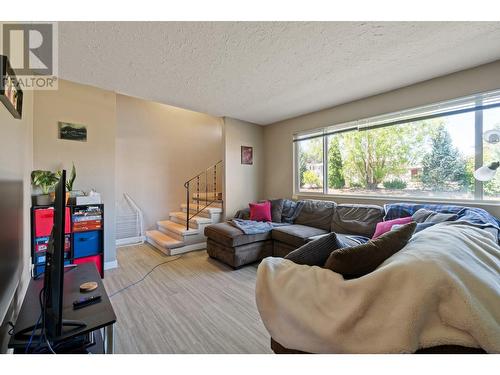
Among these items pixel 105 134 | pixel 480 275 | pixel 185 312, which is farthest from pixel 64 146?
pixel 480 275

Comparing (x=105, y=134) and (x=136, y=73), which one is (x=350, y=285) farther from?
(x=105, y=134)

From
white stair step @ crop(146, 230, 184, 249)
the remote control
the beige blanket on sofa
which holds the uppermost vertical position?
the beige blanket on sofa

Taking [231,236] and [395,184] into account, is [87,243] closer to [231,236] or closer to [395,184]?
[231,236]

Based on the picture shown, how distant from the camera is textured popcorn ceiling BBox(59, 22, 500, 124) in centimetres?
171

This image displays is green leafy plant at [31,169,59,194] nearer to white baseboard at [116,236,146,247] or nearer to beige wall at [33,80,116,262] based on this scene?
beige wall at [33,80,116,262]

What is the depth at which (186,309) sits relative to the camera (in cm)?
207

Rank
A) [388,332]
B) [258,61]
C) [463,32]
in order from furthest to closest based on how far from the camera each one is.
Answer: [258,61] < [463,32] < [388,332]

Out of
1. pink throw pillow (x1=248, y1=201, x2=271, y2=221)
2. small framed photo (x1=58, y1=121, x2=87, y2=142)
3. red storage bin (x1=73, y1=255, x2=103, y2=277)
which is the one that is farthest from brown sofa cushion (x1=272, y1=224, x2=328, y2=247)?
small framed photo (x1=58, y1=121, x2=87, y2=142)

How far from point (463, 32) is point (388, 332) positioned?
7.94 ft

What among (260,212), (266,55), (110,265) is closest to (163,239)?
(110,265)

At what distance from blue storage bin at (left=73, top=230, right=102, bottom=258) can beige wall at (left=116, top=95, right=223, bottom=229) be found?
69.1 inches

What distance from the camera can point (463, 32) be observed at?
1791 mm

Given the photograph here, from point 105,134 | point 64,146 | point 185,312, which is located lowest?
point 185,312

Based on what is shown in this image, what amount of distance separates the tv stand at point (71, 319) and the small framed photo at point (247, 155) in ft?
11.4
